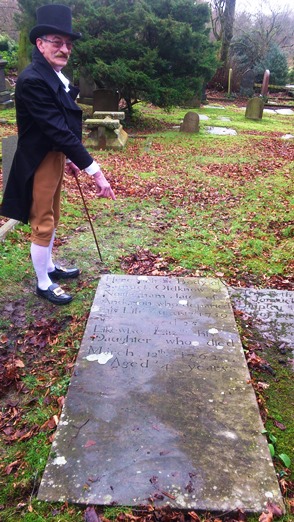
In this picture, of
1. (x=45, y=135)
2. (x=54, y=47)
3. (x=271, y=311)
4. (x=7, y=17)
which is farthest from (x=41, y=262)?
(x=7, y=17)

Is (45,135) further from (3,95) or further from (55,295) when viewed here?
(3,95)

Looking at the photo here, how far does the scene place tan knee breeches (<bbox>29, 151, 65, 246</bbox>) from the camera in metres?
3.18

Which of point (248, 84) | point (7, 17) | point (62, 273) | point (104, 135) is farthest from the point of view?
A: point (7, 17)

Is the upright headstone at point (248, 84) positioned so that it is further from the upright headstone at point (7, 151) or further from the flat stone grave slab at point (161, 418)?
the flat stone grave slab at point (161, 418)

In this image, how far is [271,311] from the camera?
11.4ft

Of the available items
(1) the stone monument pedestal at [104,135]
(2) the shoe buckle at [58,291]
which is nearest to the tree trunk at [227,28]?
(1) the stone monument pedestal at [104,135]

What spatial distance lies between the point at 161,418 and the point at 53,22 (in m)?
2.62

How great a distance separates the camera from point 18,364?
115 inches

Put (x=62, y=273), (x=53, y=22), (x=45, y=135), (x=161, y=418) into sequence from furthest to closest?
(x=62, y=273)
(x=45, y=135)
(x=53, y=22)
(x=161, y=418)

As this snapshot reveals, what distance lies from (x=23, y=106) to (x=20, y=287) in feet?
5.14

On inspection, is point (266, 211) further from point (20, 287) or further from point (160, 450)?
point (160, 450)

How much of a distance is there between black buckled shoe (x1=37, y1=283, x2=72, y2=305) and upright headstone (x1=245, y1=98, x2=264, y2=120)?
46.7 ft

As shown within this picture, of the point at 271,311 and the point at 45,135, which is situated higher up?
the point at 45,135

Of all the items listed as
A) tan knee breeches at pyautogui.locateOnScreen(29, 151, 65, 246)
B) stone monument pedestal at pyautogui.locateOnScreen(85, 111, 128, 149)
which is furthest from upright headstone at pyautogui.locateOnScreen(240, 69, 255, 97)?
tan knee breeches at pyautogui.locateOnScreen(29, 151, 65, 246)
